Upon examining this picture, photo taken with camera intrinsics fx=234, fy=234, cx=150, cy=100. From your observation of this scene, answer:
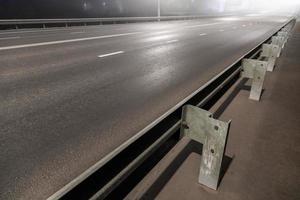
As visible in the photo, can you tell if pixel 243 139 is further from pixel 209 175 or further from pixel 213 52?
pixel 213 52

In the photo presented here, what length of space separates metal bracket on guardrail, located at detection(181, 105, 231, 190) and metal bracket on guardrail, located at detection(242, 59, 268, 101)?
276cm

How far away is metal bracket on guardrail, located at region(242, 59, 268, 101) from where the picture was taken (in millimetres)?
4570

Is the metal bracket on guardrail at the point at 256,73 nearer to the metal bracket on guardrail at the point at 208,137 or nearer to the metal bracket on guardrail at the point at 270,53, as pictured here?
the metal bracket on guardrail at the point at 270,53

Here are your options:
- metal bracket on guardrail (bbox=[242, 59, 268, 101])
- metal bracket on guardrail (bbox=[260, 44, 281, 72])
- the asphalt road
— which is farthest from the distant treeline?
metal bracket on guardrail (bbox=[242, 59, 268, 101])

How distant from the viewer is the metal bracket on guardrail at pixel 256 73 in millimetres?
4570

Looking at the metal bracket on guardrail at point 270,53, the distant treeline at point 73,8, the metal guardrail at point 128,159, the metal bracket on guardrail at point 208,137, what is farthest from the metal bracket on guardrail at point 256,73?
the distant treeline at point 73,8

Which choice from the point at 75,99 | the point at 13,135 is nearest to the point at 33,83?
the point at 75,99

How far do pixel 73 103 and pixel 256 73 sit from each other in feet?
12.0

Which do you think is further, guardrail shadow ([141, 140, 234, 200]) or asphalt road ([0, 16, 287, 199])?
asphalt road ([0, 16, 287, 199])

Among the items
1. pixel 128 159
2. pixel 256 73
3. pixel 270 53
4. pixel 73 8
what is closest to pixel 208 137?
pixel 128 159

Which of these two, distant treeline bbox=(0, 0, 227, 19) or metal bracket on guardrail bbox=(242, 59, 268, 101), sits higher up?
distant treeline bbox=(0, 0, 227, 19)

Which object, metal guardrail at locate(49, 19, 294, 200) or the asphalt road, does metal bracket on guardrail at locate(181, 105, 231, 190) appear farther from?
the asphalt road

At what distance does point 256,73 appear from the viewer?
4691 millimetres

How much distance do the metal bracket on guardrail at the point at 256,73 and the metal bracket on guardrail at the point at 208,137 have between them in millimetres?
2765
